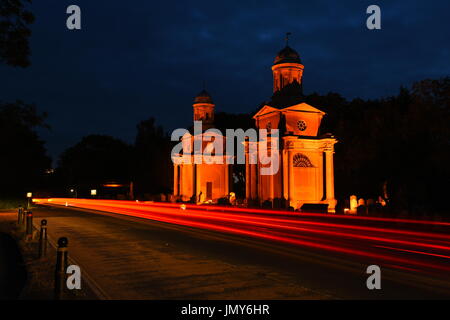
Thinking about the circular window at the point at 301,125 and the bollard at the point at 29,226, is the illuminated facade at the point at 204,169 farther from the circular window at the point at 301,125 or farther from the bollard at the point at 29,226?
the bollard at the point at 29,226

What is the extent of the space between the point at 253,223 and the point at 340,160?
2773 cm

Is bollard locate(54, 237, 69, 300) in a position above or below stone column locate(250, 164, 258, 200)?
below

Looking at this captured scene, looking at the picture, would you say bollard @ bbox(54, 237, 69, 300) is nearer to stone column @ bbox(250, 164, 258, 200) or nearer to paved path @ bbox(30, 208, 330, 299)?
paved path @ bbox(30, 208, 330, 299)

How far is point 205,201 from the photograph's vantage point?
56.0 m

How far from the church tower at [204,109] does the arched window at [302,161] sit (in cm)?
2368

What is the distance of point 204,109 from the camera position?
6475 cm

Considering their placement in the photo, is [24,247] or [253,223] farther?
[253,223]

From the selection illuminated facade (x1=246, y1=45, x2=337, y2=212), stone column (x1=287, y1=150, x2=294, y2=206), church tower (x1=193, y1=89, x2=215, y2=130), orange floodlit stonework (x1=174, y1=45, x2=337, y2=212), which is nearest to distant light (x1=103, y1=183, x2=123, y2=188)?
church tower (x1=193, y1=89, x2=215, y2=130)

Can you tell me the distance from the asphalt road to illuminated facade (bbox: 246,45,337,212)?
24.2 m

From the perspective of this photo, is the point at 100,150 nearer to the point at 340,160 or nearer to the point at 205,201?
the point at 205,201

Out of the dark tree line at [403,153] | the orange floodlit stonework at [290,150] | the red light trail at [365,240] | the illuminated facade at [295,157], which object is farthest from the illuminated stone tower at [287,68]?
the red light trail at [365,240]

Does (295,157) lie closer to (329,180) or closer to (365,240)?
(329,180)

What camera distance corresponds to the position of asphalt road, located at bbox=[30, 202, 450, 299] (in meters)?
8.52
